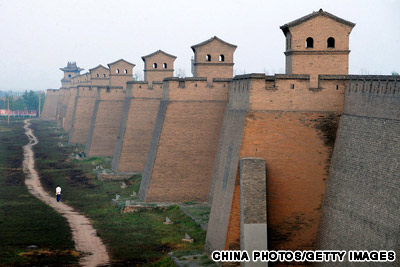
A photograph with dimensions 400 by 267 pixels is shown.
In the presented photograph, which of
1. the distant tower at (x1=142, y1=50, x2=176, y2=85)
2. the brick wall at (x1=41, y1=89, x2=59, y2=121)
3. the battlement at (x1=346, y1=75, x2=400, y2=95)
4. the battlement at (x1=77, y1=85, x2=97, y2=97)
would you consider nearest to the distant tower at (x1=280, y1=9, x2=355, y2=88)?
the battlement at (x1=346, y1=75, x2=400, y2=95)

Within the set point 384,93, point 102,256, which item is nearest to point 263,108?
point 384,93

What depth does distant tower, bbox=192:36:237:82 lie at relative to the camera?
27594 mm

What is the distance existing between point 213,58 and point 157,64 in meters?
7.65

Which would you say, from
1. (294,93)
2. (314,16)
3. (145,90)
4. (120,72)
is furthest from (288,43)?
(120,72)

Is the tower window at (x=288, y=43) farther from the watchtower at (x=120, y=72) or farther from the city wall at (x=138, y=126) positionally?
the watchtower at (x=120, y=72)

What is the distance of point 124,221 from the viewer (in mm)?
23125

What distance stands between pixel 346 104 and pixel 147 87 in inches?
757

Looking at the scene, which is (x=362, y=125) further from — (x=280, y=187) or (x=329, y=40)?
(x=329, y=40)

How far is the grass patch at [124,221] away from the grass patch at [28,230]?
56.5 inches

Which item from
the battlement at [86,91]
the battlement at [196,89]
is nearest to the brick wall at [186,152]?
the battlement at [196,89]

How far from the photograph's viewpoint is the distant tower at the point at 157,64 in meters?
34.5

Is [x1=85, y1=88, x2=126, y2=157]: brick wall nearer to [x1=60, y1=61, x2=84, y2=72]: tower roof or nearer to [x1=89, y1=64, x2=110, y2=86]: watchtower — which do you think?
[x1=89, y1=64, x2=110, y2=86]: watchtower

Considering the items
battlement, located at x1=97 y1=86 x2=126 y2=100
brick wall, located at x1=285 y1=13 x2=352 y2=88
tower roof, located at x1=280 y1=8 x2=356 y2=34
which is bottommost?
battlement, located at x1=97 y1=86 x2=126 y2=100

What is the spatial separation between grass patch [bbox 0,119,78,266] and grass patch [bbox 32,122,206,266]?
1435 mm
